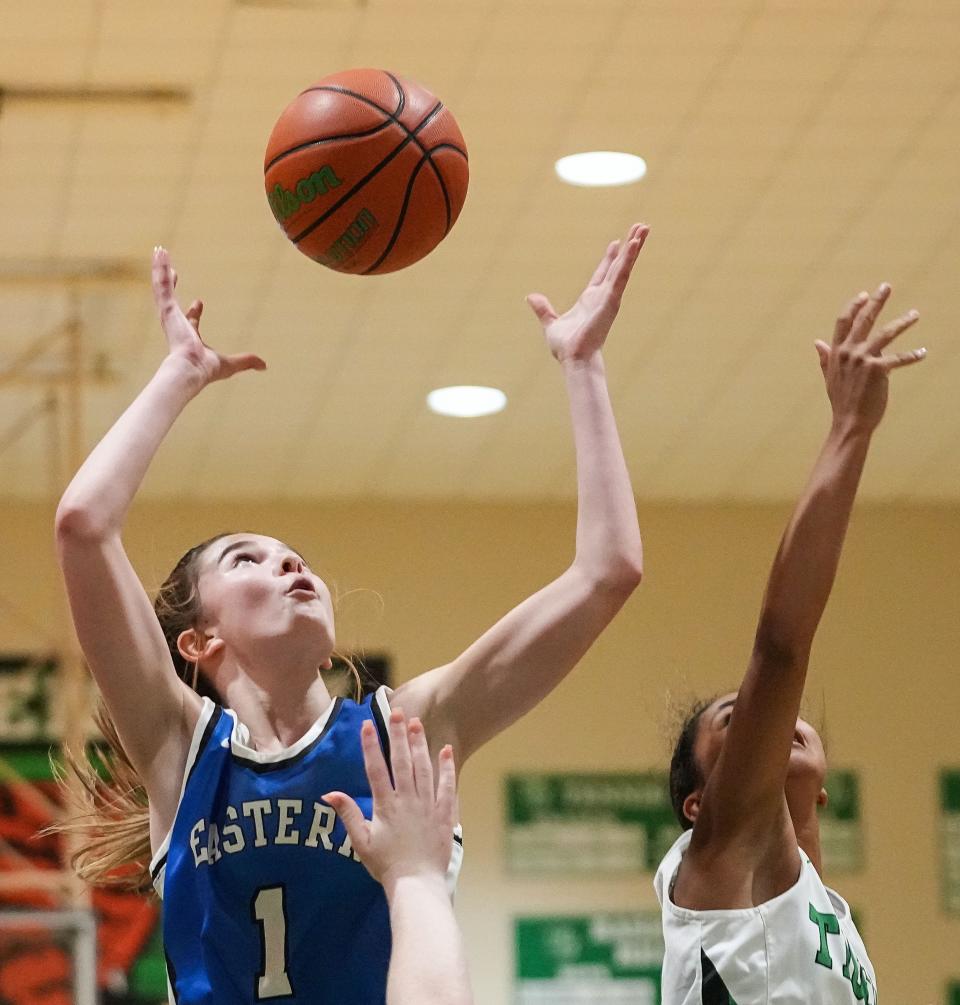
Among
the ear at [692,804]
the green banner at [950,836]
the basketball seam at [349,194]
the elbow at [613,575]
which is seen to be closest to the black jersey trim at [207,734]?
the elbow at [613,575]

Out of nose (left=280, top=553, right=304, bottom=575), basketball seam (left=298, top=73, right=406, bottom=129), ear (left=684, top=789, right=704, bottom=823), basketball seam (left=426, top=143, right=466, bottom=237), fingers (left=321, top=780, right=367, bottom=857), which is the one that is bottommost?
fingers (left=321, top=780, right=367, bottom=857)

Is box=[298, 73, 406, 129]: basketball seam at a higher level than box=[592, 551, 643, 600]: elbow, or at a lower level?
higher

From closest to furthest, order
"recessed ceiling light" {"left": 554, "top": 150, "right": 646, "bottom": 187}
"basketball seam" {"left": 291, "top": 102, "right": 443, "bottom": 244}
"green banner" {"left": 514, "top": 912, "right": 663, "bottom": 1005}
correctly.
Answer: "basketball seam" {"left": 291, "top": 102, "right": 443, "bottom": 244} < "recessed ceiling light" {"left": 554, "top": 150, "right": 646, "bottom": 187} < "green banner" {"left": 514, "top": 912, "right": 663, "bottom": 1005}

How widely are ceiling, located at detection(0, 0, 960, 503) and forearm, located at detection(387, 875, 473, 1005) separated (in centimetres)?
376

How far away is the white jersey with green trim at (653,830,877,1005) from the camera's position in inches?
109

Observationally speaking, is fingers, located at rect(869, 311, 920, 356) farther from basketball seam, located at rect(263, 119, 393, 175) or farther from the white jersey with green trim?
basketball seam, located at rect(263, 119, 393, 175)

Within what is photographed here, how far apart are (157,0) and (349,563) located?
4.73 meters

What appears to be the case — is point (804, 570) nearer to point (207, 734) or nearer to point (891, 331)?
point (891, 331)

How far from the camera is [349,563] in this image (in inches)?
382

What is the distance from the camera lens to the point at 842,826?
31.2ft

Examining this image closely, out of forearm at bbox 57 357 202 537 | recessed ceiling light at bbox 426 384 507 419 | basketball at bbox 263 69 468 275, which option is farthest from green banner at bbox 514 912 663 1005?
forearm at bbox 57 357 202 537

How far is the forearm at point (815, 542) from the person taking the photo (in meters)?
2.71

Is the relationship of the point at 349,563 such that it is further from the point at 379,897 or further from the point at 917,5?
the point at 379,897

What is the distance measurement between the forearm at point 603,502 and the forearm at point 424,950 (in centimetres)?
85
